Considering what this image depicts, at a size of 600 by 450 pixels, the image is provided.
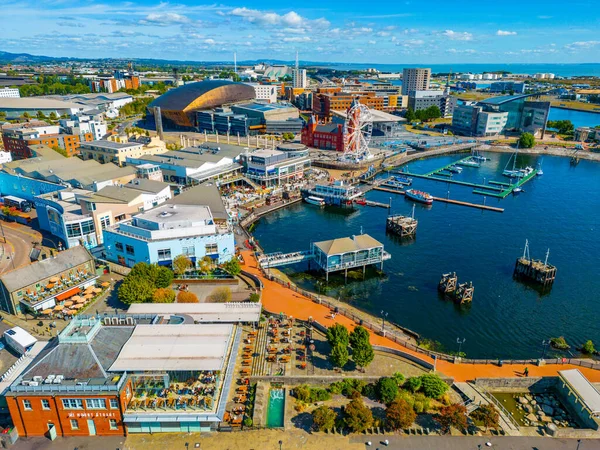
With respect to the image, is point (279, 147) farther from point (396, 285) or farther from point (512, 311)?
point (512, 311)

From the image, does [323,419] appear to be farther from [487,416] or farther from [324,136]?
[324,136]

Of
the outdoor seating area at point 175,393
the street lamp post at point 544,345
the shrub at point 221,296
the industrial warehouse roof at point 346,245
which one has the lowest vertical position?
the street lamp post at point 544,345

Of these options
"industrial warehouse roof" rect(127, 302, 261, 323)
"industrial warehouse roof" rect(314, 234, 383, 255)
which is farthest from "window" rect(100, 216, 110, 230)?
"industrial warehouse roof" rect(314, 234, 383, 255)

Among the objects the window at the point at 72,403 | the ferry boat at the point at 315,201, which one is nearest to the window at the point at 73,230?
the window at the point at 72,403

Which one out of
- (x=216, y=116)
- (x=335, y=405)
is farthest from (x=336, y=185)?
(x=216, y=116)

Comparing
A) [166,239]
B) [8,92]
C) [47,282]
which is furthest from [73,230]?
[8,92]

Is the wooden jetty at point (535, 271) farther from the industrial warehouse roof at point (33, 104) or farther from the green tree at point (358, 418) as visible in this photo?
the industrial warehouse roof at point (33, 104)
